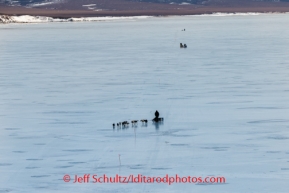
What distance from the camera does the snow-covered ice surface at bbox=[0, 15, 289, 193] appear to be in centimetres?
1364

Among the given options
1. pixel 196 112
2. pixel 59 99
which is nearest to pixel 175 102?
pixel 196 112

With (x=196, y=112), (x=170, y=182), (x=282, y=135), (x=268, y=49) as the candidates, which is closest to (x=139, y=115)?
(x=196, y=112)

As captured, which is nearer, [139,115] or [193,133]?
[193,133]

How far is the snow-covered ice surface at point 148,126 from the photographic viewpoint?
44.8 ft

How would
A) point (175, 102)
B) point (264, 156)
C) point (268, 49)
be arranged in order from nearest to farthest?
1. point (264, 156)
2. point (175, 102)
3. point (268, 49)

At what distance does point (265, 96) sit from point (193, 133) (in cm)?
584

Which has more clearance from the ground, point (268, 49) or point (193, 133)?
point (193, 133)

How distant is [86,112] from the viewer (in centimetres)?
2012

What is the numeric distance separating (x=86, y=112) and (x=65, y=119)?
1.02 meters

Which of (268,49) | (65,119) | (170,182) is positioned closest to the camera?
(170,182)

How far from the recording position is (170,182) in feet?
42.9

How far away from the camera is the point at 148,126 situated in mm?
18125

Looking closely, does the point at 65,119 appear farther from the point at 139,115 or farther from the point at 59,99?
the point at 59,99

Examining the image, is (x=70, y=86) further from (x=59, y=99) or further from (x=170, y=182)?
(x=170, y=182)
